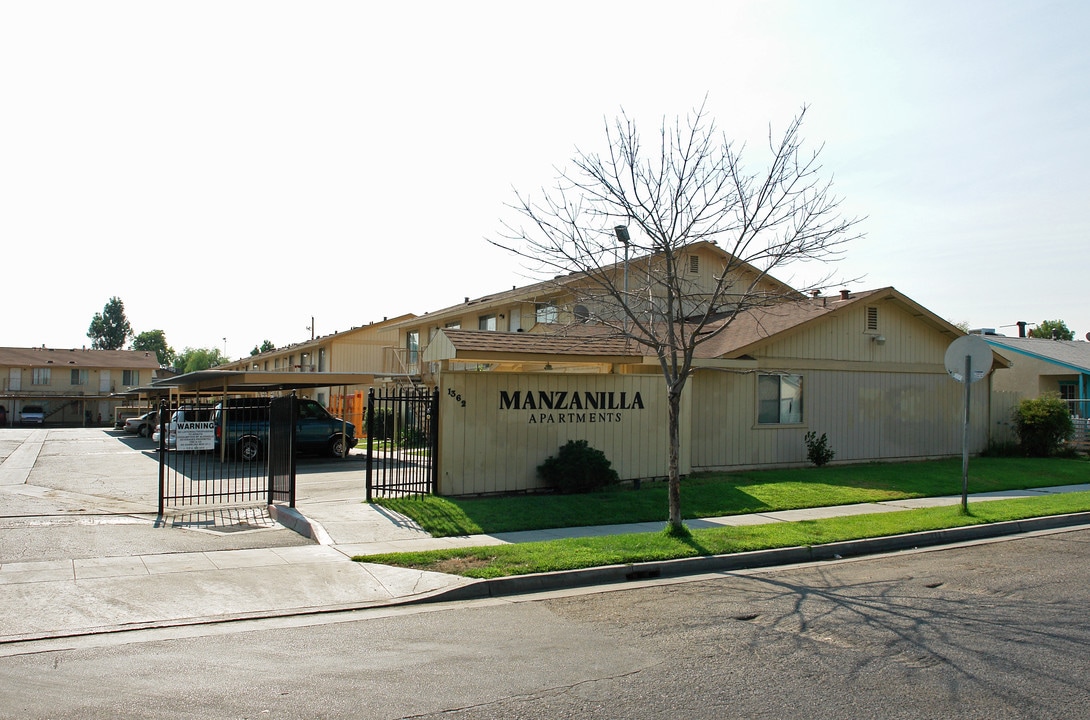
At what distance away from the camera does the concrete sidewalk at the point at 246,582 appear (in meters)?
7.46

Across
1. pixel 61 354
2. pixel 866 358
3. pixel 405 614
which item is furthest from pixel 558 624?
pixel 61 354

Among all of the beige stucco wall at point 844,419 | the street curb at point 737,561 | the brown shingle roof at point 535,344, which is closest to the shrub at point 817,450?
the beige stucco wall at point 844,419

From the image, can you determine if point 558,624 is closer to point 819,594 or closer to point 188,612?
point 819,594

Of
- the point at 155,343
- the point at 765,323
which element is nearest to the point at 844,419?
the point at 765,323

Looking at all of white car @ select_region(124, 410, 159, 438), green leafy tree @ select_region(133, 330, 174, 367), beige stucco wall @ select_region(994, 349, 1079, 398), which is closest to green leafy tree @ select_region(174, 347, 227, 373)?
green leafy tree @ select_region(133, 330, 174, 367)

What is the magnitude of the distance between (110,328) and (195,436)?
4641 inches

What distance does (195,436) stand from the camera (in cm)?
1332

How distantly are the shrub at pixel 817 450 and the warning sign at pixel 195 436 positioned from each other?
→ 13.0 m

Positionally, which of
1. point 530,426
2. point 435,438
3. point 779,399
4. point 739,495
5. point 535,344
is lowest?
point 739,495

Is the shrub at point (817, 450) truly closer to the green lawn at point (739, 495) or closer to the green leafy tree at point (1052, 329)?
the green lawn at point (739, 495)

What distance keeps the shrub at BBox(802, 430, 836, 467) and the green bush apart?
7.22 meters

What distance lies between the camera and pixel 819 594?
8289 millimetres

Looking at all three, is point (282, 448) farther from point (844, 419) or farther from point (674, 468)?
point (844, 419)

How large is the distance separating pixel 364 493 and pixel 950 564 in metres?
9.77
